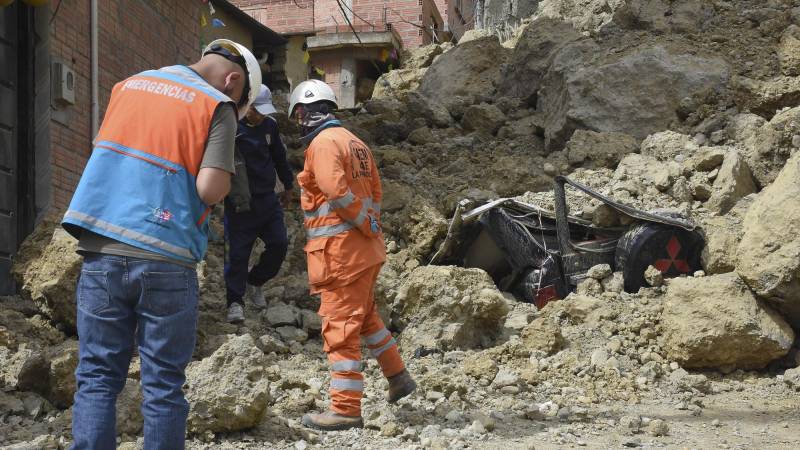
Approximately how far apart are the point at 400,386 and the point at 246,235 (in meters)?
2.05

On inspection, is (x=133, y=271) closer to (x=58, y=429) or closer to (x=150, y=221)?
(x=150, y=221)

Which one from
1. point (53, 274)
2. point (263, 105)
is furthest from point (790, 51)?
point (53, 274)

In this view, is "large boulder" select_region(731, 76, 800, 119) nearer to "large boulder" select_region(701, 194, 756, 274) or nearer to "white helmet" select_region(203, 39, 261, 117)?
"large boulder" select_region(701, 194, 756, 274)

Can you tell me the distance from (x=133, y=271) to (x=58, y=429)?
1911mm

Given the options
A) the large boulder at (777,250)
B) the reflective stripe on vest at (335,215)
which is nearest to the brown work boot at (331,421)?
the reflective stripe on vest at (335,215)

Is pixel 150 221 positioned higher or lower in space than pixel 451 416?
higher

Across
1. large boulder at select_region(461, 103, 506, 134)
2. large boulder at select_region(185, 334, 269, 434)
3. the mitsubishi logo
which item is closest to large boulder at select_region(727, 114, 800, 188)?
the mitsubishi logo

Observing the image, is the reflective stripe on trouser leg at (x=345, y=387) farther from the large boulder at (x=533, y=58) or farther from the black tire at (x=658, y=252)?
the large boulder at (x=533, y=58)

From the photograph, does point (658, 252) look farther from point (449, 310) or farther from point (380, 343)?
point (380, 343)

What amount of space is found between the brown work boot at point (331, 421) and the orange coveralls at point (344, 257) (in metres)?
0.03

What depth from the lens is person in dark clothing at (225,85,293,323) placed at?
658 cm

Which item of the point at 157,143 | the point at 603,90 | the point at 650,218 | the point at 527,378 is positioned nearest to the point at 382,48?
the point at 603,90

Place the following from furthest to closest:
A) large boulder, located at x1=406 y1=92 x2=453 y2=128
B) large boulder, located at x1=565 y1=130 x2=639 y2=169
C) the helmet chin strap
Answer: large boulder, located at x1=406 y1=92 x2=453 y2=128 < large boulder, located at x1=565 y1=130 x2=639 y2=169 < the helmet chin strap

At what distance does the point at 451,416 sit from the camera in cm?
495
